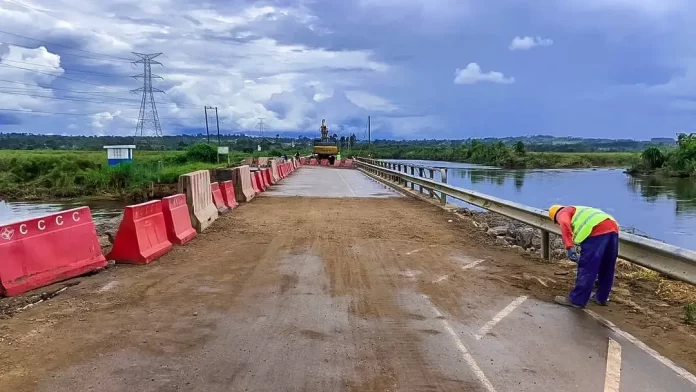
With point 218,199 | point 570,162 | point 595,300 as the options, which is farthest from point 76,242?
point 570,162

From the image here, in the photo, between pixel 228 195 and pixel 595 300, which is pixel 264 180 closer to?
pixel 228 195

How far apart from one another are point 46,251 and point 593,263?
649cm

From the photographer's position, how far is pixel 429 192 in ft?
70.0

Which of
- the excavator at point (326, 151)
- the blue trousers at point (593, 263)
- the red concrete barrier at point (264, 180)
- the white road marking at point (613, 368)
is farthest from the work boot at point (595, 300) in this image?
the excavator at point (326, 151)

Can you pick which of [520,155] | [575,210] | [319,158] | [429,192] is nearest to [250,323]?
[575,210]

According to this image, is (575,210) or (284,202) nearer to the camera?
(575,210)

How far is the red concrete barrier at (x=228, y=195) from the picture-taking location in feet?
56.7

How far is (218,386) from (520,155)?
112083 mm

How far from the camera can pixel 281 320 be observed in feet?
20.6

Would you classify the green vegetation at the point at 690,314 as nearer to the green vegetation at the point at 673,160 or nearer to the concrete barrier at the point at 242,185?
the concrete barrier at the point at 242,185

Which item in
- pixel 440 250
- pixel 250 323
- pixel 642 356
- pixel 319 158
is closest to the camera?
pixel 642 356

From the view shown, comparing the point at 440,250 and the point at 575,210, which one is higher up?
the point at 575,210

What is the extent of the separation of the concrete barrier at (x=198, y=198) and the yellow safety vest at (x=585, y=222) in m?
7.79

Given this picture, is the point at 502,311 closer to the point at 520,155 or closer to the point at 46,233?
the point at 46,233
